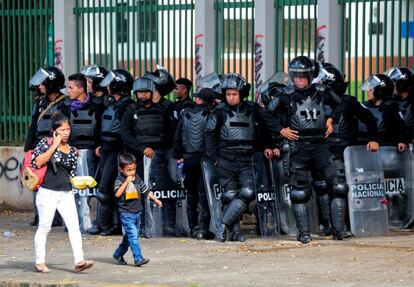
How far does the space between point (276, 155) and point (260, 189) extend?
464 millimetres

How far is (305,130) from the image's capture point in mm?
14039

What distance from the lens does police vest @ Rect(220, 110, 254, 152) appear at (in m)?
14.2

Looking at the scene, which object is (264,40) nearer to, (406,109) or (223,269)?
(406,109)

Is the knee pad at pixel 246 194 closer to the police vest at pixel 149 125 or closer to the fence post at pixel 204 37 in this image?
the police vest at pixel 149 125

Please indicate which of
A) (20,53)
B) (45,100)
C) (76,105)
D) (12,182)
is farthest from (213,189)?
(20,53)

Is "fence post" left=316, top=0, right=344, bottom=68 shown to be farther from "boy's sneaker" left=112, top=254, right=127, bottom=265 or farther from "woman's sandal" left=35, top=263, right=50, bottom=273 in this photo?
"woman's sandal" left=35, top=263, right=50, bottom=273

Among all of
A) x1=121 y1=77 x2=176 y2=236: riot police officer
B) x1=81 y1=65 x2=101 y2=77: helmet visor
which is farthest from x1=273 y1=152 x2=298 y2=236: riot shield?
x1=81 y1=65 x2=101 y2=77: helmet visor

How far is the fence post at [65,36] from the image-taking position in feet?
65.0

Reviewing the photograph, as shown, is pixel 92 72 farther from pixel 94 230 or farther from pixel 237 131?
pixel 237 131

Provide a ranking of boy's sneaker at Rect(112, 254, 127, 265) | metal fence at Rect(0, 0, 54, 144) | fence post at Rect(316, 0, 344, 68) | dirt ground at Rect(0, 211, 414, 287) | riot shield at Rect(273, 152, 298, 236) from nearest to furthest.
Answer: dirt ground at Rect(0, 211, 414, 287), boy's sneaker at Rect(112, 254, 127, 265), riot shield at Rect(273, 152, 298, 236), fence post at Rect(316, 0, 344, 68), metal fence at Rect(0, 0, 54, 144)

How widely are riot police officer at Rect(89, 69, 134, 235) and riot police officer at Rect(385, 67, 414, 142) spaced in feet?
10.9

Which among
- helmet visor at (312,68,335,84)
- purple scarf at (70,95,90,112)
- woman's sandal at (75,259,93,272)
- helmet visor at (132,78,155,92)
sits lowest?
woman's sandal at (75,259,93,272)

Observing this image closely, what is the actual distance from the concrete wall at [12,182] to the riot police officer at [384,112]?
20.5 feet

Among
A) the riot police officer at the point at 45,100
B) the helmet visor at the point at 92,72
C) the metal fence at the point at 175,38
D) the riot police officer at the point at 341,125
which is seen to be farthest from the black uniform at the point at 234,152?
the metal fence at the point at 175,38
